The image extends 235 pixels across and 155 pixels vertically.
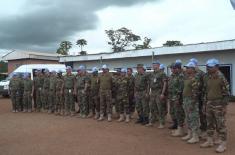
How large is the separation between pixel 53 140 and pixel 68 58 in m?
22.7

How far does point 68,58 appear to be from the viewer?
3117cm

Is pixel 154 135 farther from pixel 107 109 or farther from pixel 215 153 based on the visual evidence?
pixel 107 109

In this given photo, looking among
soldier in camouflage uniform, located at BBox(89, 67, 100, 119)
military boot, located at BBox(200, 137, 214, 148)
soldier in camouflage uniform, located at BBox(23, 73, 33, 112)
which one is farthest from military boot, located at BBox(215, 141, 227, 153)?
soldier in camouflage uniform, located at BBox(23, 73, 33, 112)

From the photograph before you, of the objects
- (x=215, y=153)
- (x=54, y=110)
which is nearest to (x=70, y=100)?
(x=54, y=110)

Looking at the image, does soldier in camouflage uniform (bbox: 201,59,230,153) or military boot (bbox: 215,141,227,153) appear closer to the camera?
military boot (bbox: 215,141,227,153)

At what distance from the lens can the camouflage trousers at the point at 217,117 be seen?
297 inches

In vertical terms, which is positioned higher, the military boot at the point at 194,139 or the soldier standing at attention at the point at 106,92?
the soldier standing at attention at the point at 106,92

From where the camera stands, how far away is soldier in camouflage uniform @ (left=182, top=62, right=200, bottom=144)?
838 centimetres

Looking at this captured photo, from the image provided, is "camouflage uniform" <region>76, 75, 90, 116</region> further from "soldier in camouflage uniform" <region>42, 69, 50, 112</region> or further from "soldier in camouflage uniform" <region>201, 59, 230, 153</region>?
"soldier in camouflage uniform" <region>201, 59, 230, 153</region>

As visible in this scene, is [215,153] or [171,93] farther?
A: [171,93]

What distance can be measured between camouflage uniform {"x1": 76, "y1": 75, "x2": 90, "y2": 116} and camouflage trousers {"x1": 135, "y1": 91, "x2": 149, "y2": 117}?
A: 2344 millimetres

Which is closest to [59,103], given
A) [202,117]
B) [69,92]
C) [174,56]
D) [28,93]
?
[69,92]

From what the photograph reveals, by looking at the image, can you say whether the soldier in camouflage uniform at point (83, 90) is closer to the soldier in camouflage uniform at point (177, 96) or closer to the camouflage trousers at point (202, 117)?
the soldier in camouflage uniform at point (177, 96)

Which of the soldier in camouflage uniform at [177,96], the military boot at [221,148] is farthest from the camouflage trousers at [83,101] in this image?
the military boot at [221,148]
